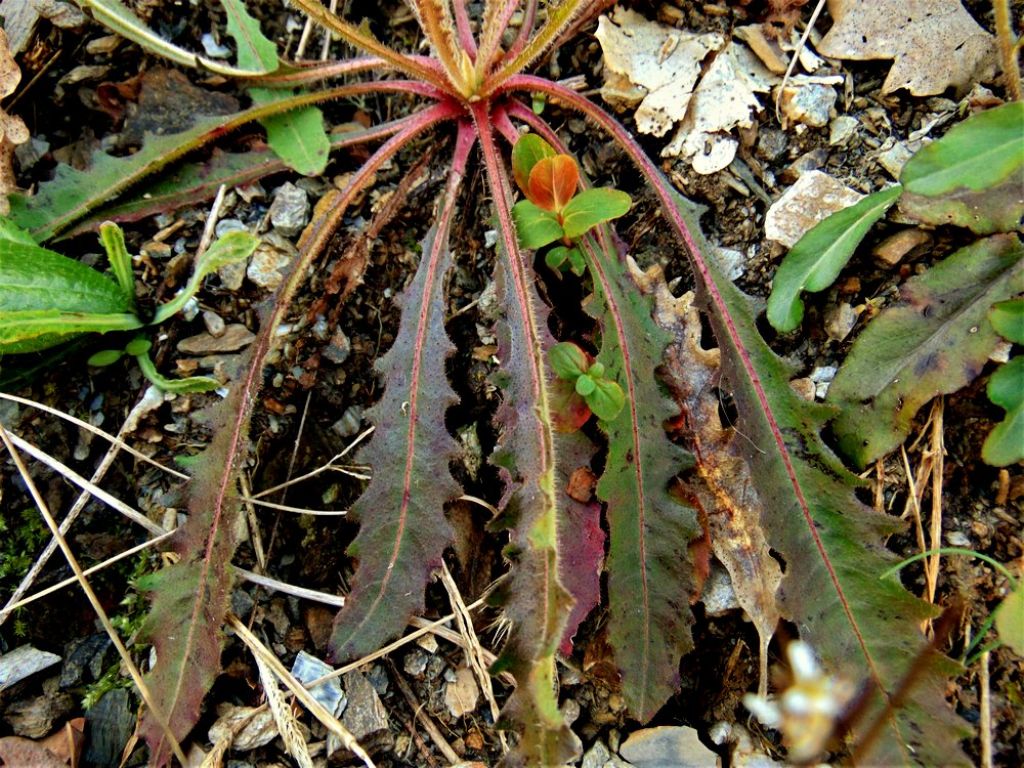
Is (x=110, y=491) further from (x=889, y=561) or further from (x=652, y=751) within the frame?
(x=889, y=561)

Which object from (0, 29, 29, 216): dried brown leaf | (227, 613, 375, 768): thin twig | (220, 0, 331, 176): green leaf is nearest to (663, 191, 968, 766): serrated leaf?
(227, 613, 375, 768): thin twig

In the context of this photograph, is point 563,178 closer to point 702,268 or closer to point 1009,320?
point 702,268

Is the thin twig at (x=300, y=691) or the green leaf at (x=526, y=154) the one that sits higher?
the green leaf at (x=526, y=154)

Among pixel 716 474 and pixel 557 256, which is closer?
pixel 716 474

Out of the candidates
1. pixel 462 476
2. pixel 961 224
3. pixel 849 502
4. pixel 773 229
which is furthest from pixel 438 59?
pixel 849 502

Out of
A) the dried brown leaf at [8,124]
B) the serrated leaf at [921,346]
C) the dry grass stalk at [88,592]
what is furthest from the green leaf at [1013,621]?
the dried brown leaf at [8,124]

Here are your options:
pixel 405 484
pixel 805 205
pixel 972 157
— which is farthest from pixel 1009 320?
pixel 405 484

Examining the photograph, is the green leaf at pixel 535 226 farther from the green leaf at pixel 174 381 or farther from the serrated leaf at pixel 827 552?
the green leaf at pixel 174 381
